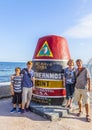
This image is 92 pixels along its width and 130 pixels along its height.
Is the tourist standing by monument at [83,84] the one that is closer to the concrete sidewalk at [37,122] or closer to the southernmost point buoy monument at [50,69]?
the concrete sidewalk at [37,122]

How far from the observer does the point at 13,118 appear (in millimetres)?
5496

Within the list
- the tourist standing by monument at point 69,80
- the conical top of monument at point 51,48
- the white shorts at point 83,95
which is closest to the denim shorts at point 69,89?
the tourist standing by monument at point 69,80

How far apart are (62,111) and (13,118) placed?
1199 mm

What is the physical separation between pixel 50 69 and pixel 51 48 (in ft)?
1.95

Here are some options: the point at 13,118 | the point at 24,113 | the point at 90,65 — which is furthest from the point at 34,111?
the point at 90,65

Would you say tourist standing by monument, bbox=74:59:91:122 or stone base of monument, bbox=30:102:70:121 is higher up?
tourist standing by monument, bbox=74:59:91:122

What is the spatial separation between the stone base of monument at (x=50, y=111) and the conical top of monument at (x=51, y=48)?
1.34 m

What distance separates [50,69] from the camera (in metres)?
6.36

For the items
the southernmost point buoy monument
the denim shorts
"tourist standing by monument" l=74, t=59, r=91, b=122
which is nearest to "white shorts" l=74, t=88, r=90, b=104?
"tourist standing by monument" l=74, t=59, r=91, b=122

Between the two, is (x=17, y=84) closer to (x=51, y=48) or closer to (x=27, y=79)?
(x=27, y=79)

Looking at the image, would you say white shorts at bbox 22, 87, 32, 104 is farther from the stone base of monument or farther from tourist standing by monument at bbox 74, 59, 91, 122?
tourist standing by monument at bbox 74, 59, 91, 122

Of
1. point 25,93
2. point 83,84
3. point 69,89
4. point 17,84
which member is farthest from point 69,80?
point 17,84

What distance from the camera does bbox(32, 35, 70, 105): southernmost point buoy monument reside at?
20.7ft

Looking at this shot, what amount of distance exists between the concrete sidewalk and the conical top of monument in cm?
161
